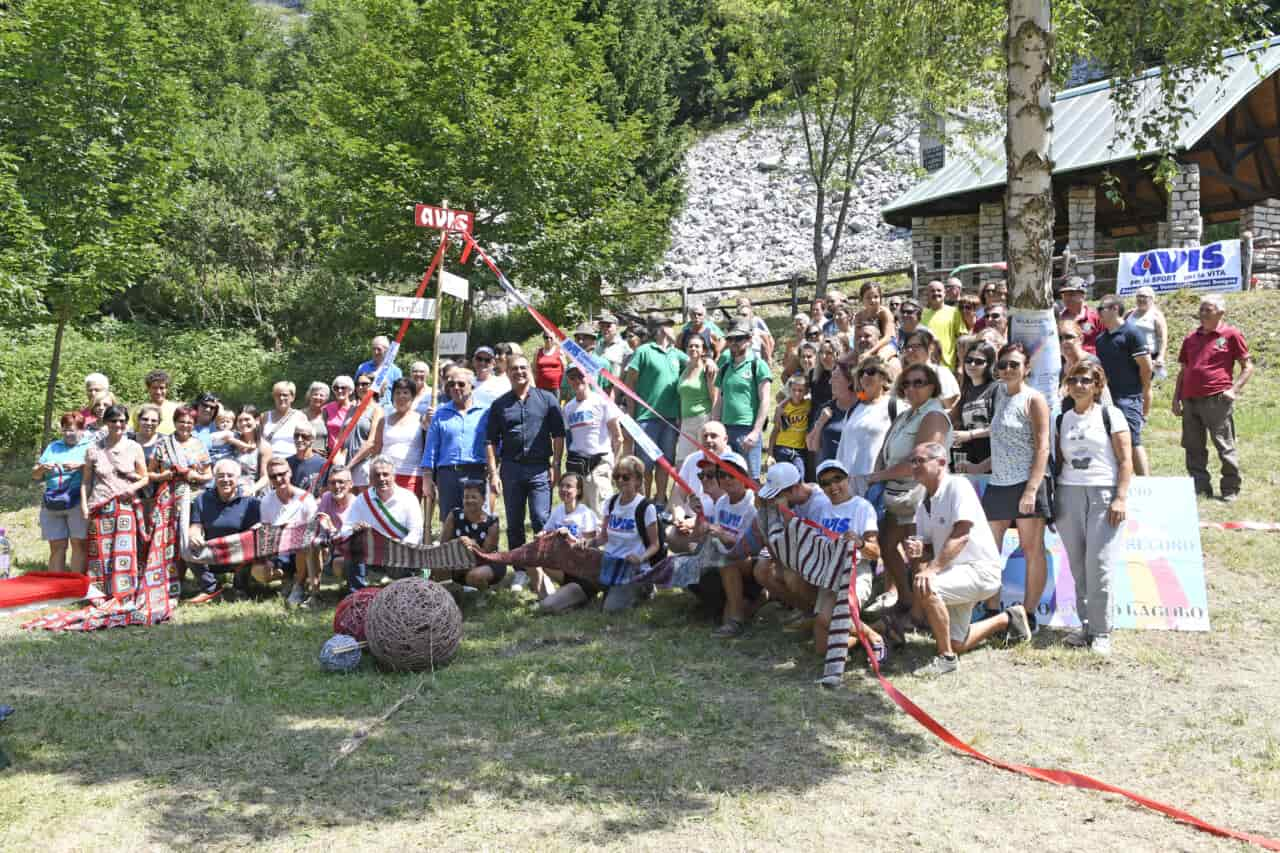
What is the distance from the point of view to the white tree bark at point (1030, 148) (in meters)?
5.66

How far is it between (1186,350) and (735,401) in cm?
416

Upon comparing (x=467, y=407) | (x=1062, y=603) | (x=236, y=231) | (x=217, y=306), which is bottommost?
(x=1062, y=603)

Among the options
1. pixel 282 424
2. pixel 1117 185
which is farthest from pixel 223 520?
pixel 1117 185

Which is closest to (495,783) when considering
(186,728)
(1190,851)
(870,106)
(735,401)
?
(186,728)

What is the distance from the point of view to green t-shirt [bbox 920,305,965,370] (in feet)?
30.0

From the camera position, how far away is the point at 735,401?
8570mm

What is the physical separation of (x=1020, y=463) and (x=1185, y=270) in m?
12.2

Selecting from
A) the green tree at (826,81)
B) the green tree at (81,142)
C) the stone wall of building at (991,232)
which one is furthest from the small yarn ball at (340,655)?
the stone wall of building at (991,232)

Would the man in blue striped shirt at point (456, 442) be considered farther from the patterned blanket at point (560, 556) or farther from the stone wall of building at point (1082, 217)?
the stone wall of building at point (1082, 217)

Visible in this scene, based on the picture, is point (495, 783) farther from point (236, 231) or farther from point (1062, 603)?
point (236, 231)

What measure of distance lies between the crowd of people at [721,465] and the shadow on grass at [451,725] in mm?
630

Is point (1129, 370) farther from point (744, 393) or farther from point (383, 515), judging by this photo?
point (383, 515)

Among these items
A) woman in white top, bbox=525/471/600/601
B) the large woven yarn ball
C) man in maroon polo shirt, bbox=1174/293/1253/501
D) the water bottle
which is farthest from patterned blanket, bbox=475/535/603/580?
man in maroon polo shirt, bbox=1174/293/1253/501

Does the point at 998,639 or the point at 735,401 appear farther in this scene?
the point at 735,401
